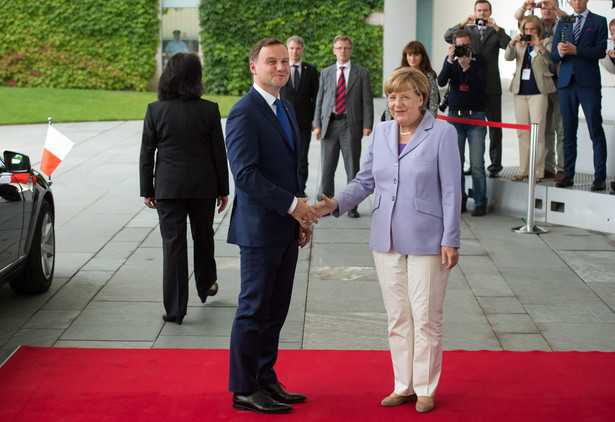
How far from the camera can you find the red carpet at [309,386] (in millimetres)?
4242

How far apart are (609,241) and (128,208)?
563 centimetres

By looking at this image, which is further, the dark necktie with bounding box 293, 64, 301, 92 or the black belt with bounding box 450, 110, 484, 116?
the dark necktie with bounding box 293, 64, 301, 92

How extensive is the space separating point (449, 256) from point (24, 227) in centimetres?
350

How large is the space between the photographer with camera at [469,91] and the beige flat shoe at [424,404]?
5478 mm

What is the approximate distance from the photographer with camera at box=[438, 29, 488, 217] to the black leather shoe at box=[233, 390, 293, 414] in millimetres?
5702

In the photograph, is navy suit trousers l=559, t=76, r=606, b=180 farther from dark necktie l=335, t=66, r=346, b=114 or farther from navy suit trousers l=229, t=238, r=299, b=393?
navy suit trousers l=229, t=238, r=299, b=393

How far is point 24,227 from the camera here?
6.13m

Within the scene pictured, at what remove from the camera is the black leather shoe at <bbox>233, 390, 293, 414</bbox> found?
13.9 feet

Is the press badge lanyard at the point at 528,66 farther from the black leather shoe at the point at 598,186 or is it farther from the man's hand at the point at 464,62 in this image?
the black leather shoe at the point at 598,186

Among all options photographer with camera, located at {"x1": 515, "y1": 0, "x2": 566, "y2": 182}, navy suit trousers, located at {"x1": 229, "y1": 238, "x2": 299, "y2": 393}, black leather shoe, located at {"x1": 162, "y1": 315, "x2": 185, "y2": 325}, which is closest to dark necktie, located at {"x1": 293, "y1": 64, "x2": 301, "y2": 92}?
photographer with camera, located at {"x1": 515, "y1": 0, "x2": 566, "y2": 182}

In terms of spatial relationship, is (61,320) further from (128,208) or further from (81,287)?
(128,208)

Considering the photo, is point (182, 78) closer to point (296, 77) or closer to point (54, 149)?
point (54, 149)

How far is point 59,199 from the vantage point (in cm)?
1066

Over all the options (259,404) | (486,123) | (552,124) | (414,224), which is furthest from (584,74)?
(259,404)
